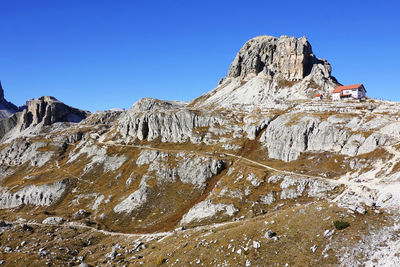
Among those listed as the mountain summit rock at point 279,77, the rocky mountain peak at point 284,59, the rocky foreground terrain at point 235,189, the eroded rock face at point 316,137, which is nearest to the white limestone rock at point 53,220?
the rocky foreground terrain at point 235,189

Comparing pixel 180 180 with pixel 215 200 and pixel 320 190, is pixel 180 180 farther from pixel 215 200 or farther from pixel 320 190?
pixel 320 190

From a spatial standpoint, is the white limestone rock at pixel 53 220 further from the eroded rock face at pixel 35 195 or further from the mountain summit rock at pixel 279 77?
the mountain summit rock at pixel 279 77

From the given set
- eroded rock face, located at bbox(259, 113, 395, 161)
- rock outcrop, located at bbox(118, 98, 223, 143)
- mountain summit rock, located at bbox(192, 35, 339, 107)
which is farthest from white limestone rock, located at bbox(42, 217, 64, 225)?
mountain summit rock, located at bbox(192, 35, 339, 107)

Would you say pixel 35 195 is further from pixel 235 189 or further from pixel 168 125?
pixel 235 189

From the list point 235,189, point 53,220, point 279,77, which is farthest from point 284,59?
point 53,220

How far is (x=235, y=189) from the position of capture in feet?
265

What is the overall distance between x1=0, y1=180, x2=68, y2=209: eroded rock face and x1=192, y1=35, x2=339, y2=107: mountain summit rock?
4255 inches

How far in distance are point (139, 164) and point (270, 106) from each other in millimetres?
78373

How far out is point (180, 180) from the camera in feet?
338

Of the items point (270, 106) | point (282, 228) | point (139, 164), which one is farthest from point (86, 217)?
point (270, 106)

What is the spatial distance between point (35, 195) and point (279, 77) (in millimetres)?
159733

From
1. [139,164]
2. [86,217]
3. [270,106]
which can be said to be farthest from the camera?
[270,106]

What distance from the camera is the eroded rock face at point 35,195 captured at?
122125mm

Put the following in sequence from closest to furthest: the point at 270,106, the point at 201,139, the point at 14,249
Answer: the point at 14,249
the point at 201,139
the point at 270,106
